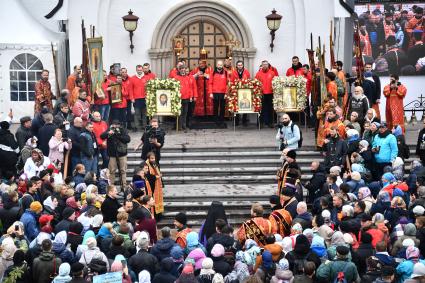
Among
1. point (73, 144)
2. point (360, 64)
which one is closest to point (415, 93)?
point (360, 64)

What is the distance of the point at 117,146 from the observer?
1015 inches

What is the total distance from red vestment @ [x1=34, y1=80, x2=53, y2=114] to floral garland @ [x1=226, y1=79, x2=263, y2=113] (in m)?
4.69

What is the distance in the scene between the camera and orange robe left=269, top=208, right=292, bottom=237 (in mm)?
20859

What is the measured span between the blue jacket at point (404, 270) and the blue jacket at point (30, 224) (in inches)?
250

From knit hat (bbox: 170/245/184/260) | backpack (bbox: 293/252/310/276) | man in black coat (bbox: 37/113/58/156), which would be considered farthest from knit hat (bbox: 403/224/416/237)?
man in black coat (bbox: 37/113/58/156)

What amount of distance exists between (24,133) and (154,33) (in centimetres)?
725

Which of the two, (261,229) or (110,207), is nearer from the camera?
(261,229)

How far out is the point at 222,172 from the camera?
27.5 metres

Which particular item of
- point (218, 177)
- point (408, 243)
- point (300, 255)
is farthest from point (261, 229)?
point (218, 177)

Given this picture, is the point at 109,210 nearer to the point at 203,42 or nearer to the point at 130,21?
the point at 130,21

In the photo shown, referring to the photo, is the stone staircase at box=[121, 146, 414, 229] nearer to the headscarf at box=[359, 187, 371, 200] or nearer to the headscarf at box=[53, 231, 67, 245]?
the headscarf at box=[359, 187, 371, 200]

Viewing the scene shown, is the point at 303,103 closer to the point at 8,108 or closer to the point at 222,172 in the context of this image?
the point at 222,172

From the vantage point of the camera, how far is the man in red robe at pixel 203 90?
31.5 m

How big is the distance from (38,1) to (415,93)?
11.2m
